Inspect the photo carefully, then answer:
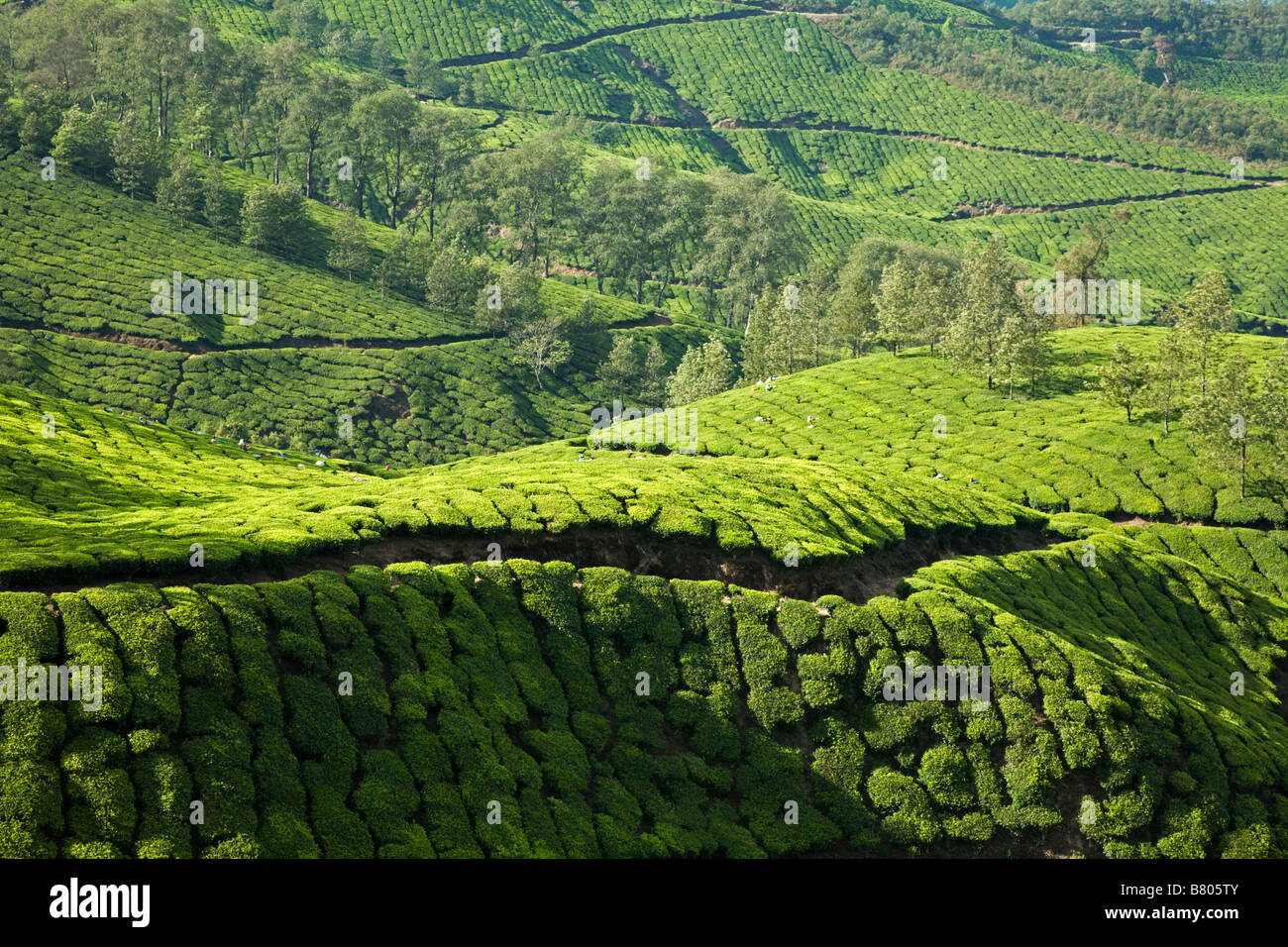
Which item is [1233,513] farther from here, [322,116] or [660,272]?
[322,116]

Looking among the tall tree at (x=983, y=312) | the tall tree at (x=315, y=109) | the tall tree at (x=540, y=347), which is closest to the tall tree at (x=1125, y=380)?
the tall tree at (x=983, y=312)

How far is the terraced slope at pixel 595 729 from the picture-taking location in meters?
25.0

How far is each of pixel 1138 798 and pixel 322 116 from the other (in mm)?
149334

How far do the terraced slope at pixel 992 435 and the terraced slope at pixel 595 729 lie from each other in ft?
89.1

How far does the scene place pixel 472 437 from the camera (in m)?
109

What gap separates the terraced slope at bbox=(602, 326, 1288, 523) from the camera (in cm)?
6812

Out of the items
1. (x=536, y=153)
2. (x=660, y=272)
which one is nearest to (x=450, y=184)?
(x=536, y=153)

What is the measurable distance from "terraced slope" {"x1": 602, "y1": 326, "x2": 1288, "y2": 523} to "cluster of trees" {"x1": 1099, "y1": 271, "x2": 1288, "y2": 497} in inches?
66.0

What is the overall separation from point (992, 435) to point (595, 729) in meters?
55.5

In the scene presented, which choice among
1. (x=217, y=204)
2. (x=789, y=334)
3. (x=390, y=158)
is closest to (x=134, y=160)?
(x=217, y=204)

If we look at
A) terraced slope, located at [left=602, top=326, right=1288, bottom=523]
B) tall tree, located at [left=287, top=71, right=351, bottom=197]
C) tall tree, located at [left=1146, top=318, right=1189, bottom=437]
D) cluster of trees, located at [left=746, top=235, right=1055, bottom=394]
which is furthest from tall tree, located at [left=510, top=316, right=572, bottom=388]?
tall tree, located at [left=1146, top=318, right=1189, bottom=437]

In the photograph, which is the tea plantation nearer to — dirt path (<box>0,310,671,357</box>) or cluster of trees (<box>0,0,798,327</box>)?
dirt path (<box>0,310,671,357</box>)

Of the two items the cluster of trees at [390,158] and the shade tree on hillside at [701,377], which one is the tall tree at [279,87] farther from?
the shade tree on hillside at [701,377]

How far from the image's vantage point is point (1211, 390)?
70.8m
